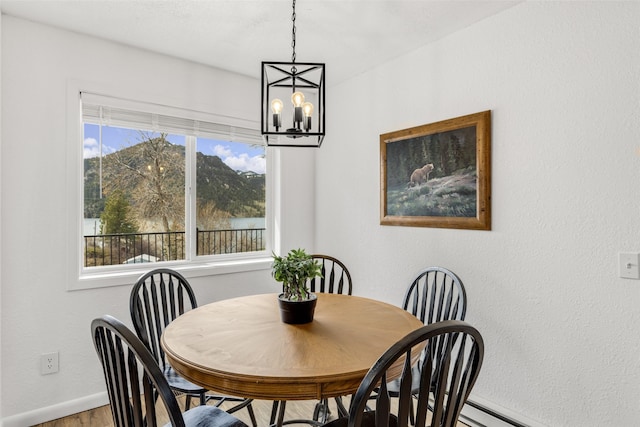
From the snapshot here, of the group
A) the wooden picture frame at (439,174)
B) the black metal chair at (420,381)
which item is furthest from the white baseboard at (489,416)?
the black metal chair at (420,381)

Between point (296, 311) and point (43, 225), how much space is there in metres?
1.78

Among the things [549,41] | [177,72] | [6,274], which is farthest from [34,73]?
[549,41]

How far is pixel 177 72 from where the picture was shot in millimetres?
2816

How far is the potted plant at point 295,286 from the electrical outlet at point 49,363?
5.50ft

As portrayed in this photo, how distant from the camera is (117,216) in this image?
8.83 ft

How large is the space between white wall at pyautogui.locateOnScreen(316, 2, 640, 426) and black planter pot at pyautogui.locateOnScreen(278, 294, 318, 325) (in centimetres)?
122

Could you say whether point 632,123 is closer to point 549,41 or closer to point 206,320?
point 549,41

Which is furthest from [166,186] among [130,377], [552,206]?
[552,206]

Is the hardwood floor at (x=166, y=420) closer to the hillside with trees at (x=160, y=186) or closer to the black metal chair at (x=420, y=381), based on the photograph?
the hillside with trees at (x=160, y=186)

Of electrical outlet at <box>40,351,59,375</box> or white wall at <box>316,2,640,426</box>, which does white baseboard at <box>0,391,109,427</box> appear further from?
white wall at <box>316,2,640,426</box>

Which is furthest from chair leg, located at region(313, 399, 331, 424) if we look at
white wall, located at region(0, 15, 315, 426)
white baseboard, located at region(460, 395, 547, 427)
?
white wall, located at region(0, 15, 315, 426)

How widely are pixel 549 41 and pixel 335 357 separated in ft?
6.51

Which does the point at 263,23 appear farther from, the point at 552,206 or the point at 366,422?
the point at 366,422

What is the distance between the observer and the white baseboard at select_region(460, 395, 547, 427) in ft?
6.86
